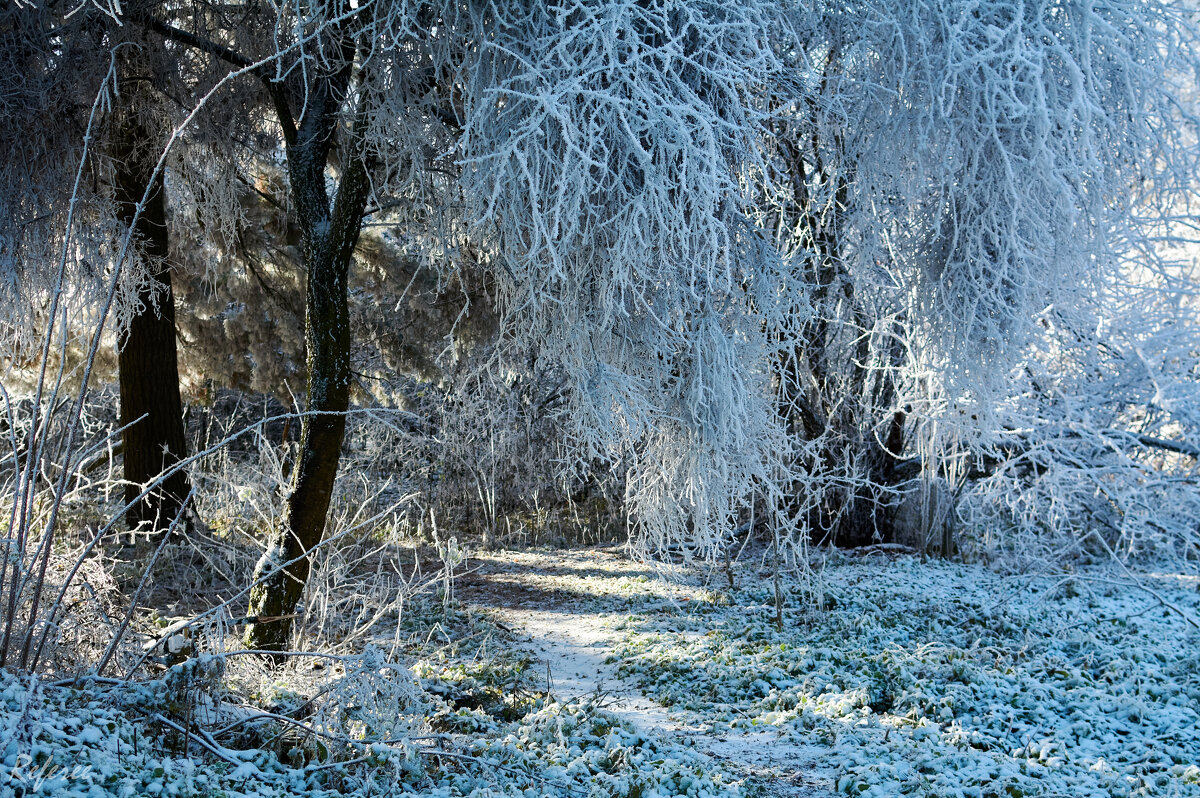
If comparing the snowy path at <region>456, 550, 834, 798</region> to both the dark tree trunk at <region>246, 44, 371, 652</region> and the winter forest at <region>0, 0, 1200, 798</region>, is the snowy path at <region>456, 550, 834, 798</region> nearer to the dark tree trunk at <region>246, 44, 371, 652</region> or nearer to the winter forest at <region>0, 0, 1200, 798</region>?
the winter forest at <region>0, 0, 1200, 798</region>

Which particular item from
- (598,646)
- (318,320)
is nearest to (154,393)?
(318,320)

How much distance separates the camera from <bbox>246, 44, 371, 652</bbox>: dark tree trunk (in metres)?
5.02

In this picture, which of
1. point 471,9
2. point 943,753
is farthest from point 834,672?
point 471,9

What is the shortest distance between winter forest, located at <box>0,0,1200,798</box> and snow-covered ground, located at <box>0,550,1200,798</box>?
0.03 meters

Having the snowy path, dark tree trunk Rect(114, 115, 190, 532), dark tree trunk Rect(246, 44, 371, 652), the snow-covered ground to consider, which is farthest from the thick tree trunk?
dark tree trunk Rect(114, 115, 190, 532)

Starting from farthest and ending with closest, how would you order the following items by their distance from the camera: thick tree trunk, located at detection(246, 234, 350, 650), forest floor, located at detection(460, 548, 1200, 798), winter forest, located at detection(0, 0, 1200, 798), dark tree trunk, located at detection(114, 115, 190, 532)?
1. dark tree trunk, located at detection(114, 115, 190, 532)
2. thick tree trunk, located at detection(246, 234, 350, 650)
3. forest floor, located at detection(460, 548, 1200, 798)
4. winter forest, located at detection(0, 0, 1200, 798)

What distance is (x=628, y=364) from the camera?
4.91m

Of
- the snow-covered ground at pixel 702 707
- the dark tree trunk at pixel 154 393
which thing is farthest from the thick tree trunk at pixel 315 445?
the dark tree trunk at pixel 154 393

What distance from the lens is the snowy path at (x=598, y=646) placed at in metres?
3.93

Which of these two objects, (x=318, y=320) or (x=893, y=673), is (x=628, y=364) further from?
(x=893, y=673)

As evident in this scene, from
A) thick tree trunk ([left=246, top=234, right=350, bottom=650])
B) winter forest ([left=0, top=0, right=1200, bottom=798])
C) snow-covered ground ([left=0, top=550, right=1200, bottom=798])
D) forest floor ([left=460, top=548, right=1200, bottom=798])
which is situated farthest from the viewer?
thick tree trunk ([left=246, top=234, right=350, bottom=650])

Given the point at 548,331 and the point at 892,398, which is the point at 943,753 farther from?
the point at 892,398

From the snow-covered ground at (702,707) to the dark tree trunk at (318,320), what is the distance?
30.2 inches

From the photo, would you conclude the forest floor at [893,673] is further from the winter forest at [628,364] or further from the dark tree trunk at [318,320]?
the dark tree trunk at [318,320]
